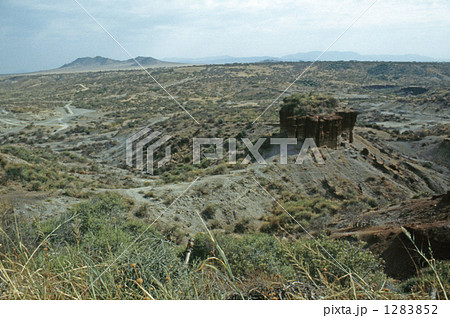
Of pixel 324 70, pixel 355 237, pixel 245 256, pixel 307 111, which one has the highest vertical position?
pixel 324 70

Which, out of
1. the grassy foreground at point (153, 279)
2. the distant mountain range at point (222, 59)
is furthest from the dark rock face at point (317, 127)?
the grassy foreground at point (153, 279)

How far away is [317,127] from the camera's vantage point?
1752 centimetres

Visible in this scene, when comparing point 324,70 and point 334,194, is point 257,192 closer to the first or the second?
point 334,194

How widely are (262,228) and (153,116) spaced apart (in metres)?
36.7

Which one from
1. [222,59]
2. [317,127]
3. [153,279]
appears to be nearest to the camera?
[153,279]

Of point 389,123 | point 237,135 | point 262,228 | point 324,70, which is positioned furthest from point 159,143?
point 324,70

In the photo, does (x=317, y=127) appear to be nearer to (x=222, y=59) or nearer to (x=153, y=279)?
(x=153, y=279)

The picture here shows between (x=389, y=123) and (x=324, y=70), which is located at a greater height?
(x=324, y=70)

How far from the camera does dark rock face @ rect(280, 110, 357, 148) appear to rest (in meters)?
17.6

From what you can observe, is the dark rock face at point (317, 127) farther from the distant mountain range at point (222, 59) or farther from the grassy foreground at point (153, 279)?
the grassy foreground at point (153, 279)

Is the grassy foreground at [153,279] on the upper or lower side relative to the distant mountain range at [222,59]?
lower

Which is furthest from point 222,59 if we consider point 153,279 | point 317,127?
point 153,279

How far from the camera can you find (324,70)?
343 feet

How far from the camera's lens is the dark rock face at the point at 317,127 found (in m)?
17.6
